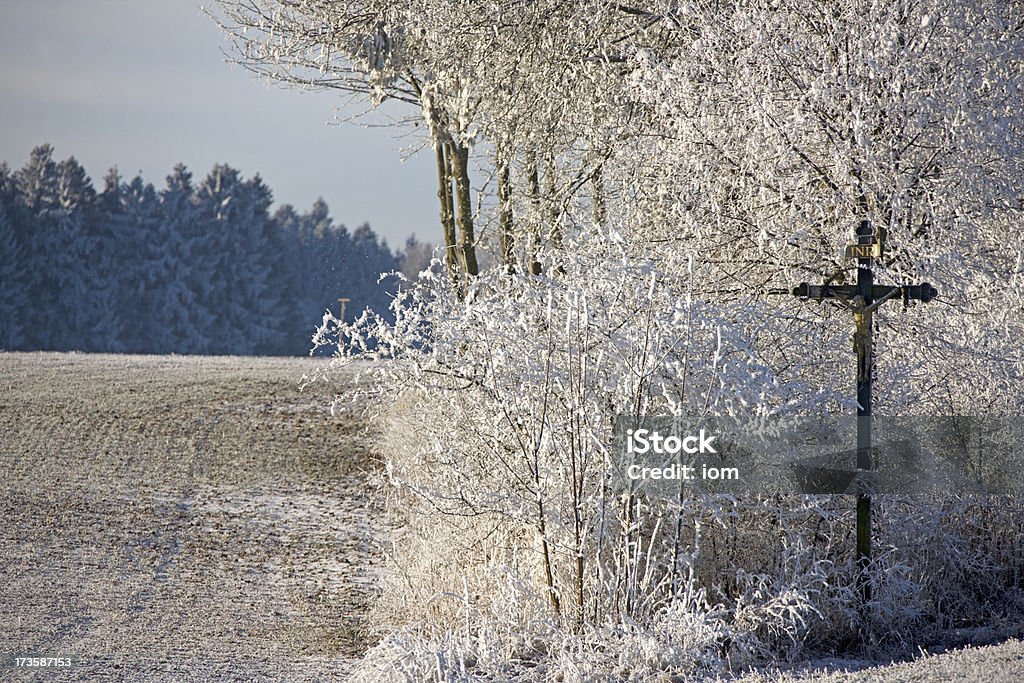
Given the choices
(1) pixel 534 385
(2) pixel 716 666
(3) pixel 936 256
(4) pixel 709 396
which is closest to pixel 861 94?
(3) pixel 936 256

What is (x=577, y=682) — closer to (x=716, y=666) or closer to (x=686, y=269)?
(x=716, y=666)

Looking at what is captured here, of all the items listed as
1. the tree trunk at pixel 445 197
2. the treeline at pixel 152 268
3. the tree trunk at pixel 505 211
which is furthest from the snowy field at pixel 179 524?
the treeline at pixel 152 268

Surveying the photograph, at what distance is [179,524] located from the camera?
1150 cm

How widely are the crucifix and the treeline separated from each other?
32862mm

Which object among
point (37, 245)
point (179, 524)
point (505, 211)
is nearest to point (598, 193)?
point (505, 211)

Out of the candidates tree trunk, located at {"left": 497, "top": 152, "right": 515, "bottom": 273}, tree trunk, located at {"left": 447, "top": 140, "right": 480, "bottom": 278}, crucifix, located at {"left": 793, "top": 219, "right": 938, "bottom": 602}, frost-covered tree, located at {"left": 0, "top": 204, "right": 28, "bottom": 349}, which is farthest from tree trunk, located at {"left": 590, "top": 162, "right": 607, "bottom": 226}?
frost-covered tree, located at {"left": 0, "top": 204, "right": 28, "bottom": 349}

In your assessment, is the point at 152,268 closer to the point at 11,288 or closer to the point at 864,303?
the point at 11,288

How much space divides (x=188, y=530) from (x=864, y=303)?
300 inches

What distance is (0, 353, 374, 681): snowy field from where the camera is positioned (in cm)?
784

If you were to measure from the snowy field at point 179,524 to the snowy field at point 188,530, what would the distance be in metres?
0.03

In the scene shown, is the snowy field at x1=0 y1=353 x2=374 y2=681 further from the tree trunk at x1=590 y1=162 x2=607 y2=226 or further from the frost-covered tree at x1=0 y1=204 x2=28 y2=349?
the frost-covered tree at x1=0 y1=204 x2=28 y2=349

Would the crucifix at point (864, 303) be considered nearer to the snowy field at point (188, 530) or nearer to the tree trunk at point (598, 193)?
the snowy field at point (188, 530)

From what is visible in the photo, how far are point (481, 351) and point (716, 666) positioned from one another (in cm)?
228

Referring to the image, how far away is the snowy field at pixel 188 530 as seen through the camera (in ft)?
24.6
